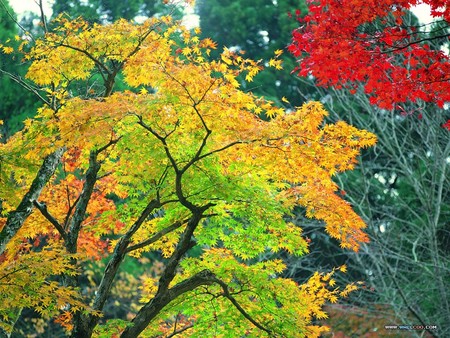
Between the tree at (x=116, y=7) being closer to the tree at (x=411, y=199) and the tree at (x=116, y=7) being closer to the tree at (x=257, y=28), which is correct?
the tree at (x=257, y=28)

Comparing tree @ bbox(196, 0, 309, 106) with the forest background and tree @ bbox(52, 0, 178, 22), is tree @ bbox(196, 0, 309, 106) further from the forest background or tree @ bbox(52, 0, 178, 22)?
tree @ bbox(52, 0, 178, 22)

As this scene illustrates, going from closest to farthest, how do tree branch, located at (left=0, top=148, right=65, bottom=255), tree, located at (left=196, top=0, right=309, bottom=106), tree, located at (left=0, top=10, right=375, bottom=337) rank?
tree, located at (left=0, top=10, right=375, bottom=337) < tree branch, located at (left=0, top=148, right=65, bottom=255) < tree, located at (left=196, top=0, right=309, bottom=106)

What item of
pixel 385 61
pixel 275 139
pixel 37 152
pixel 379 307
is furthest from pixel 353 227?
pixel 379 307

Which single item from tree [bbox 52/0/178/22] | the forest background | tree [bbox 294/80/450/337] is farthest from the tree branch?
tree [bbox 52/0/178/22]

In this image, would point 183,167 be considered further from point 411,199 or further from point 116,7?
point 116,7

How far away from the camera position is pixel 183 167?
21.4 feet

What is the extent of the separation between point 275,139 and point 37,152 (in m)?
2.36

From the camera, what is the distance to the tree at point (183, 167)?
618 centimetres

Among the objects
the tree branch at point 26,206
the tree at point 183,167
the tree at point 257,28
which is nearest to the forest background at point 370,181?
the tree at point 257,28

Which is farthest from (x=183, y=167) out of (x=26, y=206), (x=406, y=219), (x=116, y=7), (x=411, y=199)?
(x=116, y=7)

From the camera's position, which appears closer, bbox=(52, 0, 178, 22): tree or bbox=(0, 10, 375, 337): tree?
bbox=(0, 10, 375, 337): tree

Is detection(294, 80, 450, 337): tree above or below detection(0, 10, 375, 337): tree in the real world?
above

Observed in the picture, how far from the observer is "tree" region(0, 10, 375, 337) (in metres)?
6.18

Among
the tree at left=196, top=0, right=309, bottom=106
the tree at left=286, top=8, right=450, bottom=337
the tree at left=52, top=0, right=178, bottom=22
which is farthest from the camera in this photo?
the tree at left=196, top=0, right=309, bottom=106
